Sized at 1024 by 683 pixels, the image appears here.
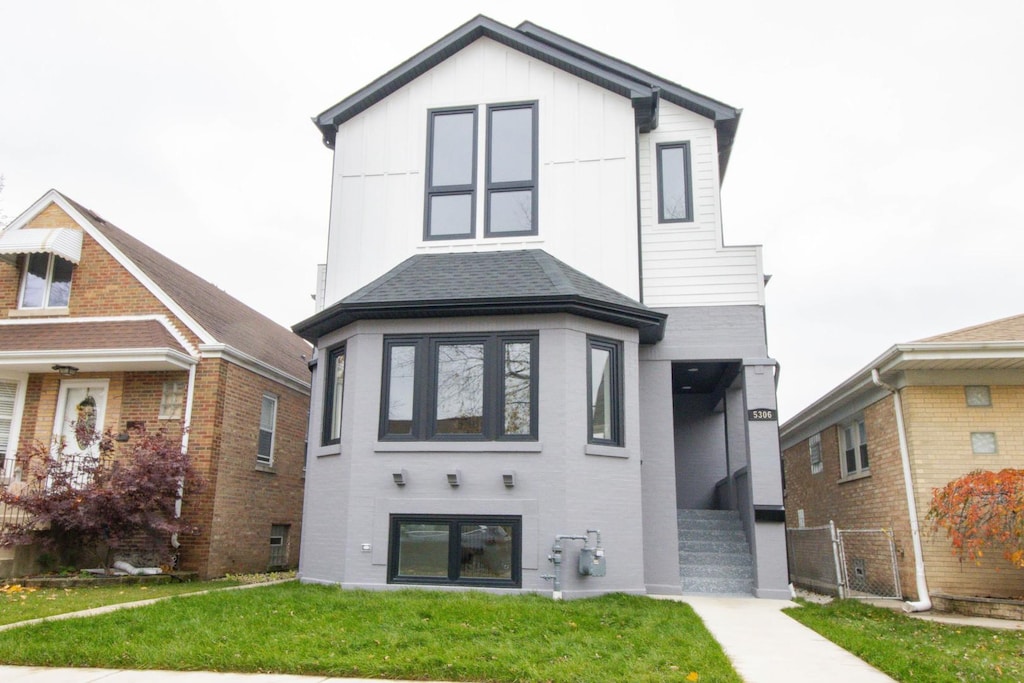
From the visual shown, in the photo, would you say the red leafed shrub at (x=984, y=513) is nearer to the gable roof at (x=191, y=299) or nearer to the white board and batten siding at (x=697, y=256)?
the white board and batten siding at (x=697, y=256)

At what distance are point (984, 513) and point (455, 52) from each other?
33.3 feet

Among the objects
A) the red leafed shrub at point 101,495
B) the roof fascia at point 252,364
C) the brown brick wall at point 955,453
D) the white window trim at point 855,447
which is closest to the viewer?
the brown brick wall at point 955,453

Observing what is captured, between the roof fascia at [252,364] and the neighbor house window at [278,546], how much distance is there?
279cm

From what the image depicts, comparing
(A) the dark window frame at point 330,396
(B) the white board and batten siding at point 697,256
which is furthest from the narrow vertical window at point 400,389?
(B) the white board and batten siding at point 697,256

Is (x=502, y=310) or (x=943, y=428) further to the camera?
(x=502, y=310)

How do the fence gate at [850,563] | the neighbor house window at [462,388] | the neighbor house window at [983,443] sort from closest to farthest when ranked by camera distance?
the neighbor house window at [983,443] < the neighbor house window at [462,388] < the fence gate at [850,563]

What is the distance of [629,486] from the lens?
10.4 metres

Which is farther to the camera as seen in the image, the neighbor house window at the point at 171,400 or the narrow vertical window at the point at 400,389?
the neighbor house window at the point at 171,400

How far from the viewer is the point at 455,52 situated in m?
13.0

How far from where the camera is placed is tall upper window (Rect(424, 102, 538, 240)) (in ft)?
40.2

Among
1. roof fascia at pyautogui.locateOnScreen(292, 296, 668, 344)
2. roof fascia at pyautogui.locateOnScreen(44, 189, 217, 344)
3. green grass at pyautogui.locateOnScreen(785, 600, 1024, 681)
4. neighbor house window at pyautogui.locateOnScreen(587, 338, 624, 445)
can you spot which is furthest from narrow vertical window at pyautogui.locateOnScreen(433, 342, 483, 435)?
roof fascia at pyautogui.locateOnScreen(44, 189, 217, 344)

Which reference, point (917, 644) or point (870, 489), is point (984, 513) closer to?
point (870, 489)

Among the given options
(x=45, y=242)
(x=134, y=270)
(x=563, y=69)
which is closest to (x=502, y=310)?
(x=563, y=69)

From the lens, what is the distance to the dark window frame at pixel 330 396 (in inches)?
445
